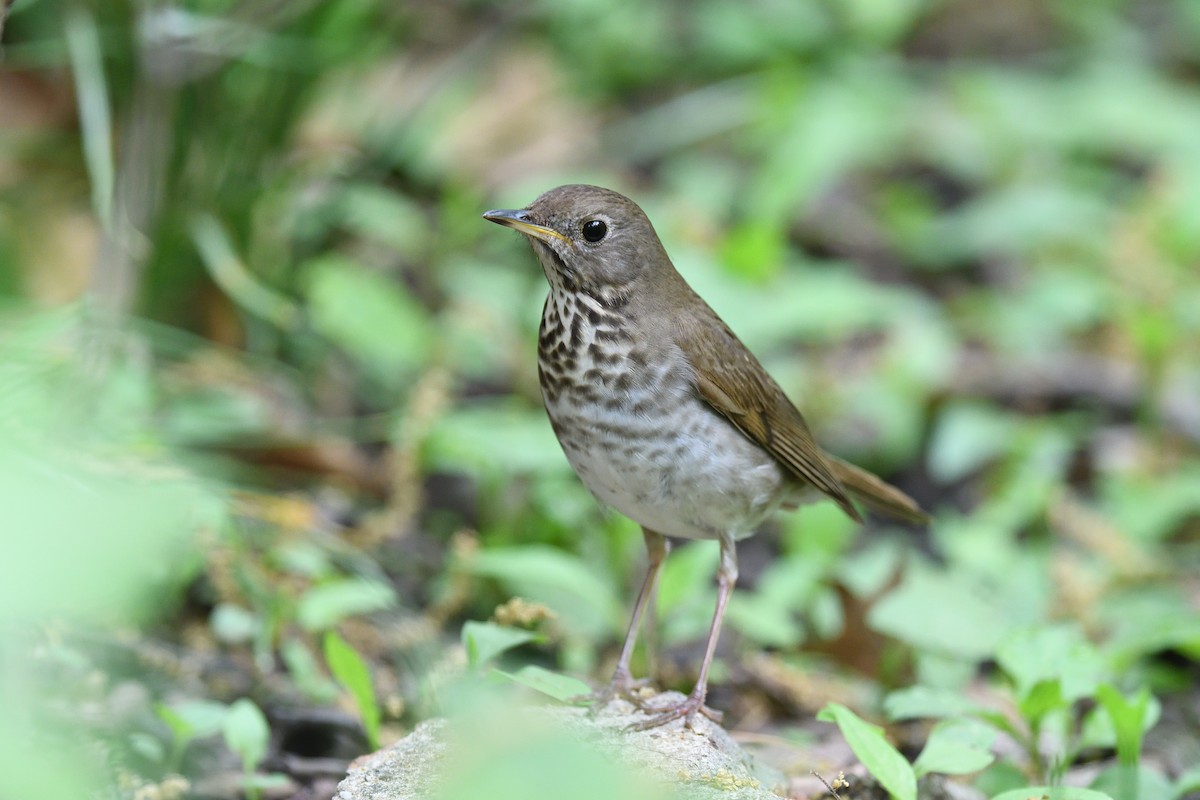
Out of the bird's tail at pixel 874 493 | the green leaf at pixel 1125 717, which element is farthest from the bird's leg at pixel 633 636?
the green leaf at pixel 1125 717

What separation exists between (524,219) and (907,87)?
18.3 ft

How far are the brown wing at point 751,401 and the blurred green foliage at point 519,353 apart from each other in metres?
0.60

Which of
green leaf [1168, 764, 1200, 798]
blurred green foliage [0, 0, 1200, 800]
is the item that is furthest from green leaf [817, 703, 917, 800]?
green leaf [1168, 764, 1200, 798]

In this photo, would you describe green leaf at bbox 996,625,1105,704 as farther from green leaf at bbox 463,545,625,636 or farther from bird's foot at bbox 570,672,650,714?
green leaf at bbox 463,545,625,636

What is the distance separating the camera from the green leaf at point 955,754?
8.54 ft

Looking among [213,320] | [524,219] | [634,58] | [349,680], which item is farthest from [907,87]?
[349,680]

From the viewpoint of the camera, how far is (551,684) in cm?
275

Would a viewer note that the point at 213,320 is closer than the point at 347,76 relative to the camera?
Yes

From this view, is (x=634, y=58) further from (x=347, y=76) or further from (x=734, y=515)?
(x=734, y=515)

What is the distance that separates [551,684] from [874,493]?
4.25 feet

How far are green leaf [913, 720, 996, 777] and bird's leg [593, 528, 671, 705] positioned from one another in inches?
25.4

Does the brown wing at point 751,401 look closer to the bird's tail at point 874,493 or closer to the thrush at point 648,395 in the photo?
the thrush at point 648,395

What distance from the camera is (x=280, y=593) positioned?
361 centimetres

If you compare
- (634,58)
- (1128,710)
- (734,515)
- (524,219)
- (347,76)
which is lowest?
(1128,710)
